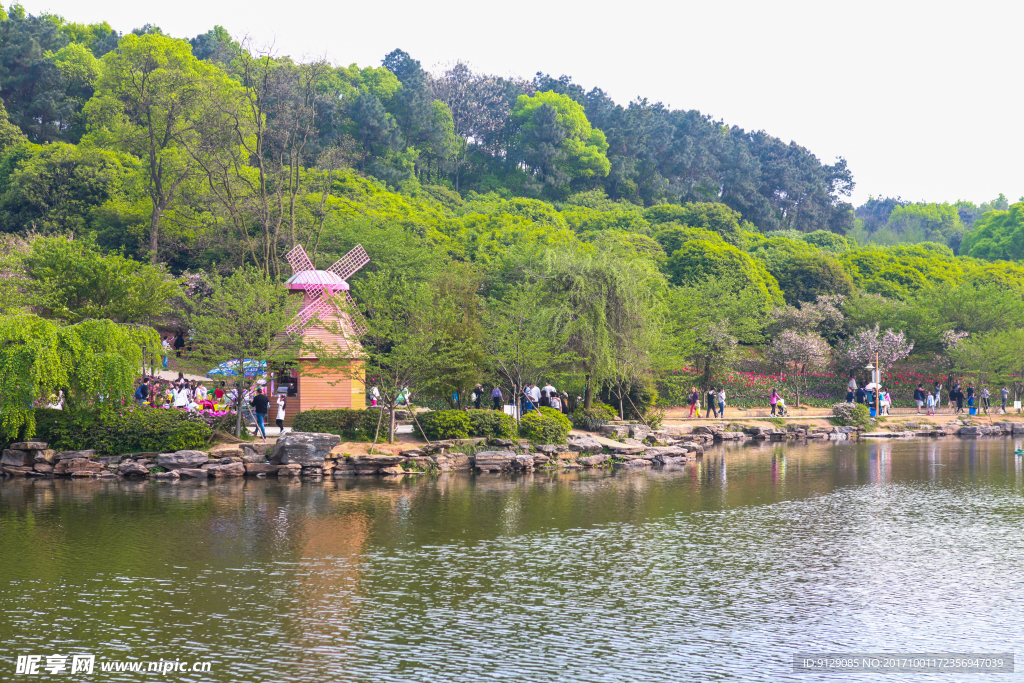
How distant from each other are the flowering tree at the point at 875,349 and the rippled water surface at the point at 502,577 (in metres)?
25.5

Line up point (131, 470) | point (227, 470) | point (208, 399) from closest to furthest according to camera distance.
→ point (131, 470), point (227, 470), point (208, 399)

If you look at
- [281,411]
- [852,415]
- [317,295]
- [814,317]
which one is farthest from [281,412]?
[814,317]

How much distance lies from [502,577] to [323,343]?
62.1ft

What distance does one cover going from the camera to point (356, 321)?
3547cm

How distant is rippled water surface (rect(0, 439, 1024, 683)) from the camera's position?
44.7 ft

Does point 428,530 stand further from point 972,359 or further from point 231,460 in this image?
point 972,359

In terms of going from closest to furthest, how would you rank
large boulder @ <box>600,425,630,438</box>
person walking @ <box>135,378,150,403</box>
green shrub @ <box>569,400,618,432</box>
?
person walking @ <box>135,378,150,403</box> → large boulder @ <box>600,425,630,438</box> → green shrub @ <box>569,400,618,432</box>

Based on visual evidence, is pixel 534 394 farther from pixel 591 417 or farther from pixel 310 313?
pixel 310 313

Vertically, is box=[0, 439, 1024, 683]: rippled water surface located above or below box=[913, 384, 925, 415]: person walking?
below

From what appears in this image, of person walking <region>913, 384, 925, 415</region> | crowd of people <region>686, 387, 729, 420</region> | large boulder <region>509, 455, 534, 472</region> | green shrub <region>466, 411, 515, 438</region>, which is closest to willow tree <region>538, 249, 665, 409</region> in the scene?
green shrub <region>466, 411, 515, 438</region>

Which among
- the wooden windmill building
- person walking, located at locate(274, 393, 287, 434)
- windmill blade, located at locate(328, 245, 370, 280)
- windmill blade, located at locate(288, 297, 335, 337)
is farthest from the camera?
windmill blade, located at locate(328, 245, 370, 280)

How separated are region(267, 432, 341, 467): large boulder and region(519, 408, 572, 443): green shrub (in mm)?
8110


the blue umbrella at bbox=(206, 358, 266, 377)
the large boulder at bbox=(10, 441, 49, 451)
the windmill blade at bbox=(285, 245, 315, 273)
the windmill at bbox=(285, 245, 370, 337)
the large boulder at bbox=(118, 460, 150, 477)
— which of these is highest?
the windmill blade at bbox=(285, 245, 315, 273)

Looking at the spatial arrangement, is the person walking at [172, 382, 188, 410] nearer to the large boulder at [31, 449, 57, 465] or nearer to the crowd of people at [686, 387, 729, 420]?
the large boulder at [31, 449, 57, 465]
